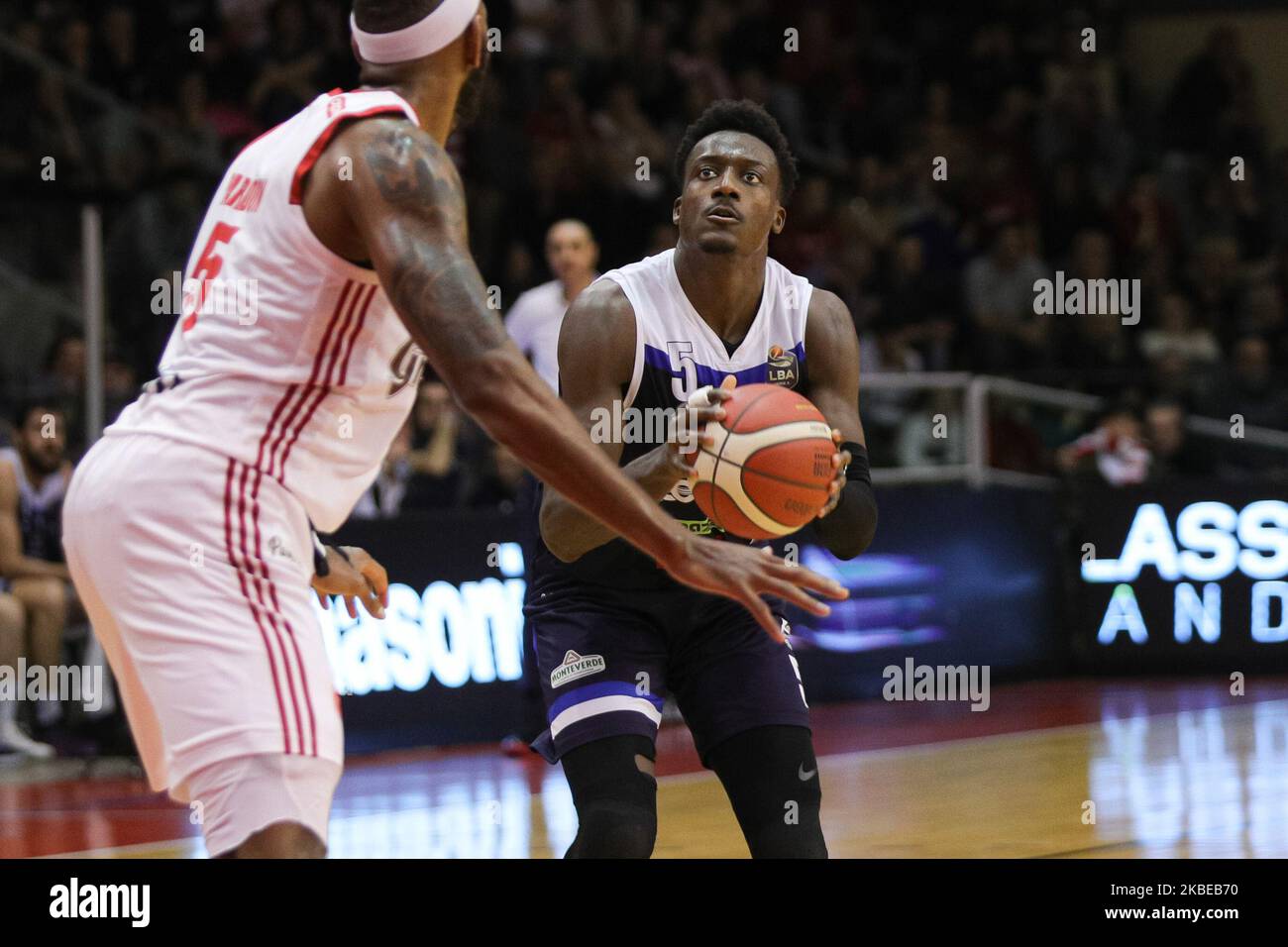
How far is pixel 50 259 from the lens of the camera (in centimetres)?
1113

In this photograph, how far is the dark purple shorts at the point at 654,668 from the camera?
14.0 feet

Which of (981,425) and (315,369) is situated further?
(981,425)

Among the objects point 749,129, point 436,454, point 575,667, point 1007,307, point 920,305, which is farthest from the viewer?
point 1007,307

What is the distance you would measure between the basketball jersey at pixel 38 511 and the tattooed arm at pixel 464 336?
6.82 metres

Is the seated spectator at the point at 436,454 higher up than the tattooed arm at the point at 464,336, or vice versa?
the seated spectator at the point at 436,454

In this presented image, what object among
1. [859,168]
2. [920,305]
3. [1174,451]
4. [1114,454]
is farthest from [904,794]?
[859,168]

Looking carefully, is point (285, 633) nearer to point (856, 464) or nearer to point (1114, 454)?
point (856, 464)

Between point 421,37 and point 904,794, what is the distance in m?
5.29

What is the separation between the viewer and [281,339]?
305 cm

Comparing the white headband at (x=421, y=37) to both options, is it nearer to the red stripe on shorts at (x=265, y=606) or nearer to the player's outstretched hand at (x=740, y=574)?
the red stripe on shorts at (x=265, y=606)

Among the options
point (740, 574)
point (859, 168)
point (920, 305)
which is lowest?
point (740, 574)

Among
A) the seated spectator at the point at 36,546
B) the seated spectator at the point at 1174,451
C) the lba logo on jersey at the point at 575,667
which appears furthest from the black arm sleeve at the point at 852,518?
the seated spectator at the point at 1174,451
